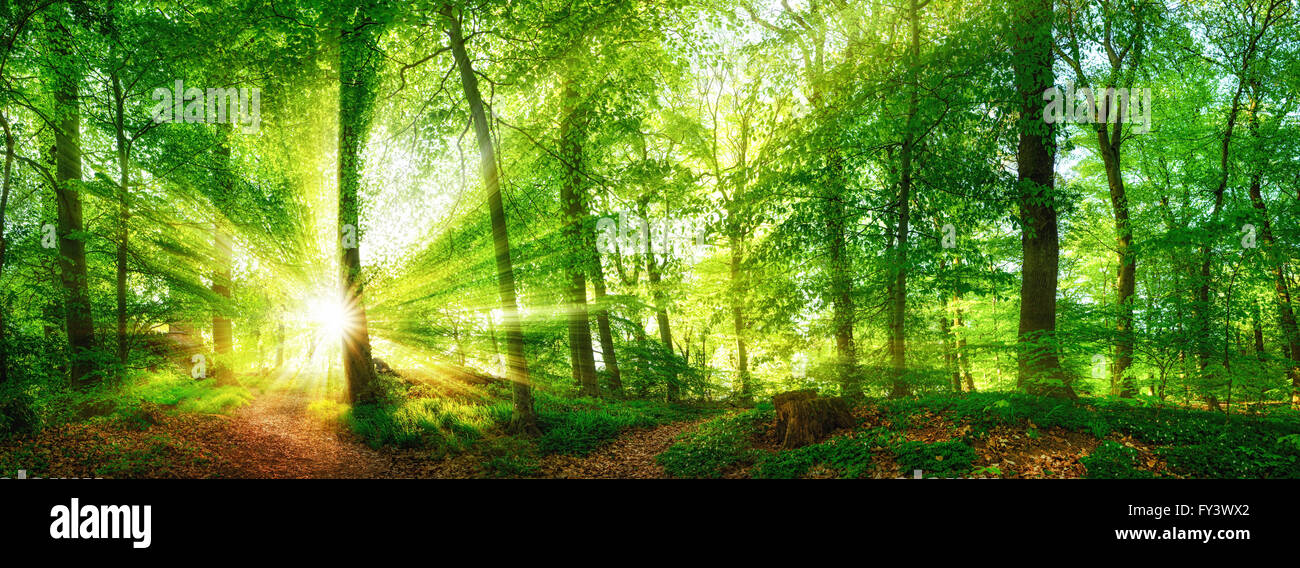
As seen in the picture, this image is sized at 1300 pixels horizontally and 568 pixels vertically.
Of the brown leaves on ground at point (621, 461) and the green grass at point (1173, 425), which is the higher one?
the green grass at point (1173, 425)

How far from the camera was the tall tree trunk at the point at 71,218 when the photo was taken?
7867 millimetres

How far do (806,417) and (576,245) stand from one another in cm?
512

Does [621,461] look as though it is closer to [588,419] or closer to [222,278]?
[588,419]

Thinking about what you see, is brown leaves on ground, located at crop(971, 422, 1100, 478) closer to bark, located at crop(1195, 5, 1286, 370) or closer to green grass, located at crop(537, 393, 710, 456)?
bark, located at crop(1195, 5, 1286, 370)

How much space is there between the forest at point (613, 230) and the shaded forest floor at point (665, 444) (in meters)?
0.06

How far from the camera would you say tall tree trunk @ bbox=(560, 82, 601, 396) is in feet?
29.1

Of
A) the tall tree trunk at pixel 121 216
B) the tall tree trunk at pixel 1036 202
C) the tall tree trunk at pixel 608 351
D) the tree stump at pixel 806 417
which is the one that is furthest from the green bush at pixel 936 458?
the tall tree trunk at pixel 121 216

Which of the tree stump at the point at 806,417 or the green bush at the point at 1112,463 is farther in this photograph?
the tree stump at the point at 806,417

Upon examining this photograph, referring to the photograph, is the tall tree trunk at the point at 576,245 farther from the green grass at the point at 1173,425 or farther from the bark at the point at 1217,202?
the bark at the point at 1217,202

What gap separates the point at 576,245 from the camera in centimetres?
907

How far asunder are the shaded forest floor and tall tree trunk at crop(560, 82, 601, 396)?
322 centimetres
